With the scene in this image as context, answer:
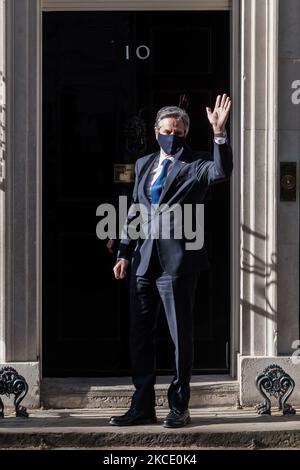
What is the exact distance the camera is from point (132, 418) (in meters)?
9.12

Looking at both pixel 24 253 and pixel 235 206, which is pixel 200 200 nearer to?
pixel 235 206

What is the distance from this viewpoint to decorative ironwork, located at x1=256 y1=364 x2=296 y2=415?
941cm

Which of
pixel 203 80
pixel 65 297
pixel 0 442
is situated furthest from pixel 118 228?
pixel 0 442

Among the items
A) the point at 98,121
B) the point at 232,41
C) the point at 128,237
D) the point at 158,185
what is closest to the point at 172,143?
the point at 158,185

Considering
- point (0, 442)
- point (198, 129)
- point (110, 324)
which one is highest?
point (198, 129)

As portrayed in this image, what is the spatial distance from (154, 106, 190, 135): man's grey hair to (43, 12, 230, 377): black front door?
814 mm

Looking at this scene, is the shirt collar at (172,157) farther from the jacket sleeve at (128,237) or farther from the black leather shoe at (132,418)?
the black leather shoe at (132,418)

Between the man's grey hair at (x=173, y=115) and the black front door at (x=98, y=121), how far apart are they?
814mm

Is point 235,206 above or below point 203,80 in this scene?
below

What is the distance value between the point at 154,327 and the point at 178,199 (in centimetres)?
89

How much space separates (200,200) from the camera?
9242mm

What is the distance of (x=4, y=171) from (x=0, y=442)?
197 cm

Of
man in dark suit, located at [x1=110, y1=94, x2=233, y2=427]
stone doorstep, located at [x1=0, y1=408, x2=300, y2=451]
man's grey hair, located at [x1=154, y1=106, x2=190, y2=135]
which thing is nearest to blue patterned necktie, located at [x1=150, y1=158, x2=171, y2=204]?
man in dark suit, located at [x1=110, y1=94, x2=233, y2=427]

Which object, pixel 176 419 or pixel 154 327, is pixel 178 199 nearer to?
pixel 154 327
